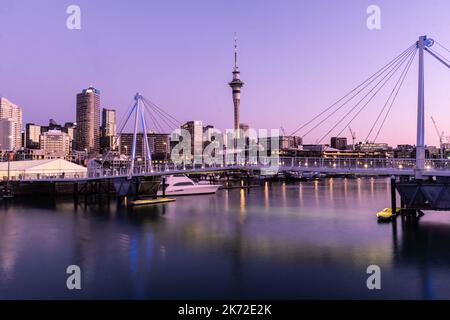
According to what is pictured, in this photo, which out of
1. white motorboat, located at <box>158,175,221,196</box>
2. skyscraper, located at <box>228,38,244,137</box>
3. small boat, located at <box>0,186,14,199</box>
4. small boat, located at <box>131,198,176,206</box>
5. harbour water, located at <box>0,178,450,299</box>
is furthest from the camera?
skyscraper, located at <box>228,38,244,137</box>

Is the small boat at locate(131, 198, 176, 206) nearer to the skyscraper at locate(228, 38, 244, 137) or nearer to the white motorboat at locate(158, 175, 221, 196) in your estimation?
the white motorboat at locate(158, 175, 221, 196)

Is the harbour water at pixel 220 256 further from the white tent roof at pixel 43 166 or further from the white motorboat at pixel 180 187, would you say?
the white tent roof at pixel 43 166

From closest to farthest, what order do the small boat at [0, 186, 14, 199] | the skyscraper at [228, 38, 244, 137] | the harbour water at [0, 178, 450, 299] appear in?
1. the harbour water at [0, 178, 450, 299]
2. the small boat at [0, 186, 14, 199]
3. the skyscraper at [228, 38, 244, 137]

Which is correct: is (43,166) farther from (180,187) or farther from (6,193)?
(180,187)

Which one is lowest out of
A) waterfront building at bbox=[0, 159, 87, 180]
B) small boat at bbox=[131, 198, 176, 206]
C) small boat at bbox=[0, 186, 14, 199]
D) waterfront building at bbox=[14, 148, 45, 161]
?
small boat at bbox=[131, 198, 176, 206]

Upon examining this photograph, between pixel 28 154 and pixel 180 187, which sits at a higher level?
pixel 28 154

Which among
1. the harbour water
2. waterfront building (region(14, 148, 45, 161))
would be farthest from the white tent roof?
waterfront building (region(14, 148, 45, 161))

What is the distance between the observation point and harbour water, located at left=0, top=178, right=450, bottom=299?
18.5 metres

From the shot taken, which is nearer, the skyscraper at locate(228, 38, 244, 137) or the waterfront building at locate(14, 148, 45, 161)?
the waterfront building at locate(14, 148, 45, 161)

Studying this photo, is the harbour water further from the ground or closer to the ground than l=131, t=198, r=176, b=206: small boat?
closer to the ground

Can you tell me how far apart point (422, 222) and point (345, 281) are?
66.7 feet

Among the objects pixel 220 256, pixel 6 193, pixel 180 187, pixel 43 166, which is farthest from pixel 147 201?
pixel 43 166

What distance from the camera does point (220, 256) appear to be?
24.8 metres
